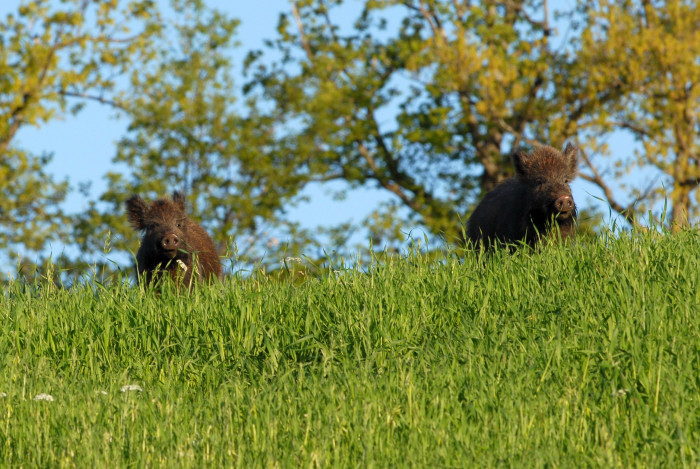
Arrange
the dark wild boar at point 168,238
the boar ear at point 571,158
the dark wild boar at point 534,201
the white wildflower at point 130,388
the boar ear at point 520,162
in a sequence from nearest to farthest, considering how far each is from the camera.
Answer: the white wildflower at point 130,388, the dark wild boar at point 534,201, the dark wild boar at point 168,238, the boar ear at point 520,162, the boar ear at point 571,158

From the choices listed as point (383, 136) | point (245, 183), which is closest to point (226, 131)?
point (245, 183)

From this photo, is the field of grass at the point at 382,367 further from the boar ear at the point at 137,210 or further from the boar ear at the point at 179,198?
the boar ear at the point at 179,198

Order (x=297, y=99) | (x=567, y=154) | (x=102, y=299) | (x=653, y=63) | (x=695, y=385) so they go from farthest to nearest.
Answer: (x=297, y=99) < (x=653, y=63) < (x=567, y=154) < (x=102, y=299) < (x=695, y=385)

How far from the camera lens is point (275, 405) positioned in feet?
17.7

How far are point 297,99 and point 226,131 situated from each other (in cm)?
293

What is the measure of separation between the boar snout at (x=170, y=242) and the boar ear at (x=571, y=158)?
4931 millimetres

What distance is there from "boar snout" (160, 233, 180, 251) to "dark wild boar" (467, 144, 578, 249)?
138 inches

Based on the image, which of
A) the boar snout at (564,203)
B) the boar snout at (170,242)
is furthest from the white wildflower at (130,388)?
the boar snout at (564,203)

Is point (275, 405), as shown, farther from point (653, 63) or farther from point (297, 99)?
point (297, 99)

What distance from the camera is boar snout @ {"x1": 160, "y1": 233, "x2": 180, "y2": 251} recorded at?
1036cm

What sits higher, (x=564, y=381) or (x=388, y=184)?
(x=388, y=184)

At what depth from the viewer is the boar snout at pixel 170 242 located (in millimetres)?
10359

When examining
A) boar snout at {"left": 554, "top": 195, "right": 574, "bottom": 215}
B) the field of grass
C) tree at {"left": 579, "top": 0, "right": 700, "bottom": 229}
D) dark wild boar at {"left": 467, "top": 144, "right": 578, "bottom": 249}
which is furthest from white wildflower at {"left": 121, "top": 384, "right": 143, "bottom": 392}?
tree at {"left": 579, "top": 0, "right": 700, "bottom": 229}

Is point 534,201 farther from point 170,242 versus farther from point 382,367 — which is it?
point 382,367
